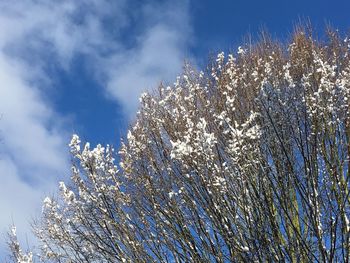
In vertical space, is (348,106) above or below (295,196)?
above

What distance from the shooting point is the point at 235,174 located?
8328 mm

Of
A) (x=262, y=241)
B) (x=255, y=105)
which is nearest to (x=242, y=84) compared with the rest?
(x=255, y=105)

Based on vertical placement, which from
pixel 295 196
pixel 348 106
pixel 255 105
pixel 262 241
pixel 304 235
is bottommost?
pixel 262 241

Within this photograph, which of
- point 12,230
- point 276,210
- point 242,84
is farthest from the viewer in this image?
point 12,230

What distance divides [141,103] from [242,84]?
293 cm

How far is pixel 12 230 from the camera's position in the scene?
1264 centimetres

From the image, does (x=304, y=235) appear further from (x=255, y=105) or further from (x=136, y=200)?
(x=136, y=200)

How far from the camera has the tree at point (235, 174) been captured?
8.47 m

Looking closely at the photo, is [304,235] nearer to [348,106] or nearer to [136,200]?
[348,106]

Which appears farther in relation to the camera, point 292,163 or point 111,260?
point 111,260

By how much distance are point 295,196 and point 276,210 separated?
3.48 ft

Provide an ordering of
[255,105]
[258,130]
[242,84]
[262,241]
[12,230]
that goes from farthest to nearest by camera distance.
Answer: [12,230] → [242,84] → [255,105] → [258,130] → [262,241]

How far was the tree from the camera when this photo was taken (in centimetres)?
847

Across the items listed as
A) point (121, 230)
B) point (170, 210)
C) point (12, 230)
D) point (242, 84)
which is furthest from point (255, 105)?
point (12, 230)
